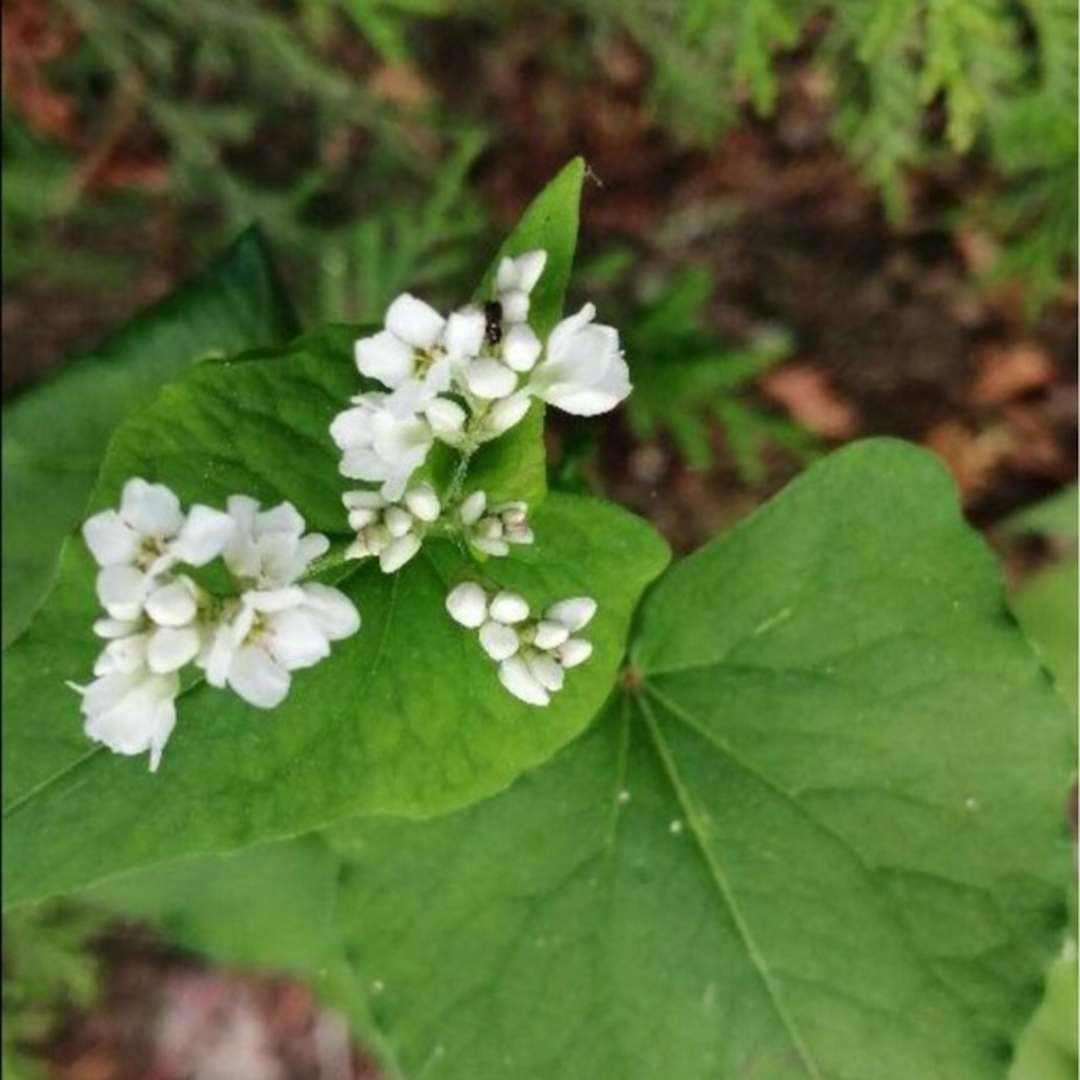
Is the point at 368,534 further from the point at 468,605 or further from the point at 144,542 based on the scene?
the point at 144,542

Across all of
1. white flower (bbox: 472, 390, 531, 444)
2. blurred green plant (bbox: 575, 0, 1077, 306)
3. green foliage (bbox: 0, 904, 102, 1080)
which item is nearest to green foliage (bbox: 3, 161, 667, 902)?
white flower (bbox: 472, 390, 531, 444)

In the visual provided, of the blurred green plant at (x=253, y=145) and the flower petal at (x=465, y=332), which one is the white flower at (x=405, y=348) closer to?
the flower petal at (x=465, y=332)

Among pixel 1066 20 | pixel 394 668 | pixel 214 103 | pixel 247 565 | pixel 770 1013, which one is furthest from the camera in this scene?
pixel 214 103

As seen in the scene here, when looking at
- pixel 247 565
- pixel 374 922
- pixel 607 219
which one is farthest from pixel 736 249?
pixel 247 565

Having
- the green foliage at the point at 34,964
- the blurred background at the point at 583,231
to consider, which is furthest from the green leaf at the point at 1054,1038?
the green foliage at the point at 34,964

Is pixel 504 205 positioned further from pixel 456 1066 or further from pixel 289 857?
pixel 456 1066
